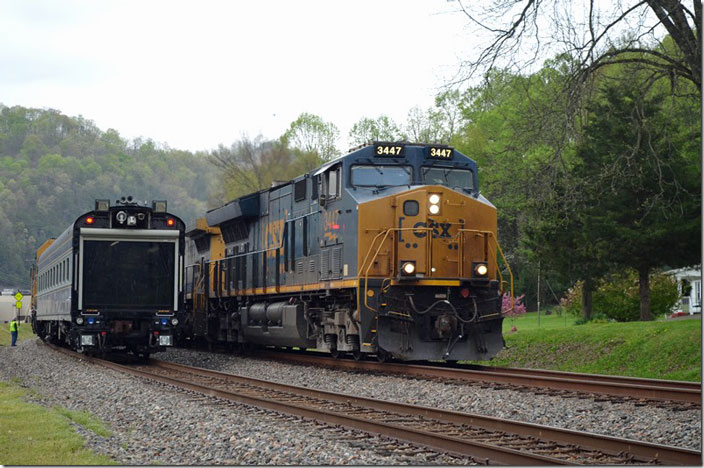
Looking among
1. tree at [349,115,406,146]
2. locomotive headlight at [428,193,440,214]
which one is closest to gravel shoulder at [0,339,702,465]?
locomotive headlight at [428,193,440,214]

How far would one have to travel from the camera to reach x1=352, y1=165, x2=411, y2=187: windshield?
18453 mm

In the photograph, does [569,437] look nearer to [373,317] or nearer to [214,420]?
[214,420]

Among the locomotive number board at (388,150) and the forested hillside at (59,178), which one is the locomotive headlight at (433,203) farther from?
the forested hillside at (59,178)

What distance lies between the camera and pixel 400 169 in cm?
1866

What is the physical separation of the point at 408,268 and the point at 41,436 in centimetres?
863

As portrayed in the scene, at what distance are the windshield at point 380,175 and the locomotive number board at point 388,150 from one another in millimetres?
260

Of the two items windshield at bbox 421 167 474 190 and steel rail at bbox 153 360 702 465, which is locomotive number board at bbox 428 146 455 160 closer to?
windshield at bbox 421 167 474 190

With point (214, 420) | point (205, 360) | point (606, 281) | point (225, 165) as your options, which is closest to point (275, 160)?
point (225, 165)

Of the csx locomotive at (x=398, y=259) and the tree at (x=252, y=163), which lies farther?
the tree at (x=252, y=163)

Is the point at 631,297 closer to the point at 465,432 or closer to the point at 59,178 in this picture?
the point at 465,432

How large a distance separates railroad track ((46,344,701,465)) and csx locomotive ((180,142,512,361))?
313cm

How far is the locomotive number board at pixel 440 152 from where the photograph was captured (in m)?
18.7

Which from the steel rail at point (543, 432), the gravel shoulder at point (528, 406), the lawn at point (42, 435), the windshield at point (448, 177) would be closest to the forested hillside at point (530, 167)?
the windshield at point (448, 177)

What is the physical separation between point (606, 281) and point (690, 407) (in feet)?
81.2
